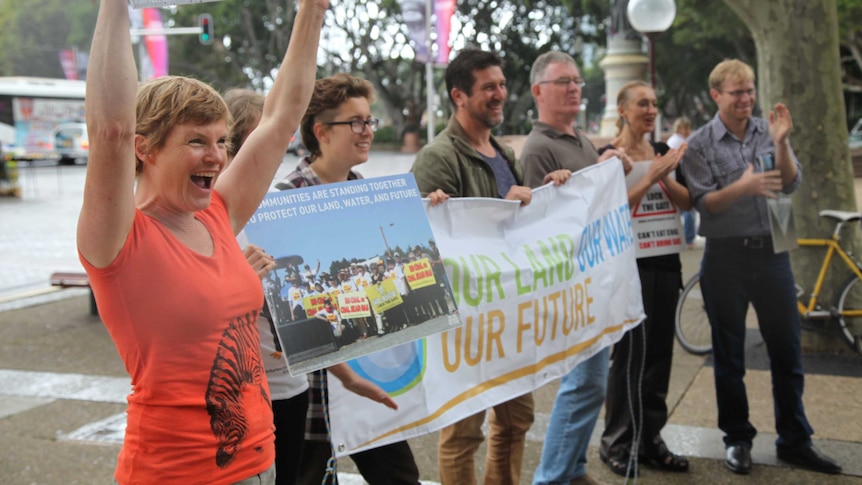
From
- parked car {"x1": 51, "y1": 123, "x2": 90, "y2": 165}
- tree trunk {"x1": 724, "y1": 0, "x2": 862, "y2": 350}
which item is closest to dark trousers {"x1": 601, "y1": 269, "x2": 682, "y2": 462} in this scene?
tree trunk {"x1": 724, "y1": 0, "x2": 862, "y2": 350}

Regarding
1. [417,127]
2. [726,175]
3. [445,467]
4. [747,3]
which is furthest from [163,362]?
[417,127]

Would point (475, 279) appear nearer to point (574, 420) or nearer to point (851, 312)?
point (574, 420)

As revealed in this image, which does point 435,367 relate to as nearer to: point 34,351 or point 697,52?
point 34,351

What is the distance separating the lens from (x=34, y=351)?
294 inches

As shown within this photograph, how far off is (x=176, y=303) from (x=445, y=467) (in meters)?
1.97

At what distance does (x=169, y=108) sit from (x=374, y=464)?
5.28 feet

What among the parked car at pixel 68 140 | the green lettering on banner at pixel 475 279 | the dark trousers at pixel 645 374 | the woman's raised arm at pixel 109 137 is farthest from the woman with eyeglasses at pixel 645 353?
the parked car at pixel 68 140

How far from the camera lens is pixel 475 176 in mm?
3811

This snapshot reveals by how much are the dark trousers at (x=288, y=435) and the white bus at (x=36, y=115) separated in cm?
3941

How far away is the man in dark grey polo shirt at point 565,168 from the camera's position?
4012mm

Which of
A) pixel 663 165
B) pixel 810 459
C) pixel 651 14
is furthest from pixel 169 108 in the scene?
pixel 651 14

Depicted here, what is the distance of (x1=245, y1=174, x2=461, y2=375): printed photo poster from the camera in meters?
2.66

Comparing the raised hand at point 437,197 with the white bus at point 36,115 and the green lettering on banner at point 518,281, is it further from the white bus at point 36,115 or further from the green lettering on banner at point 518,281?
the white bus at point 36,115

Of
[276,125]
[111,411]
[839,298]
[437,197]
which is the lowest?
[111,411]
